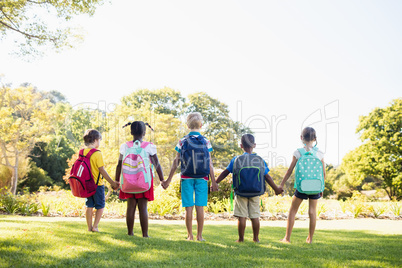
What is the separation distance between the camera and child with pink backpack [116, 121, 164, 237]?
414 cm

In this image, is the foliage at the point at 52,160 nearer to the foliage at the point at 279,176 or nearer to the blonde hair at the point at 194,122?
the foliage at the point at 279,176

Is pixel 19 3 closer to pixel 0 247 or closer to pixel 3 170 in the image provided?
pixel 0 247

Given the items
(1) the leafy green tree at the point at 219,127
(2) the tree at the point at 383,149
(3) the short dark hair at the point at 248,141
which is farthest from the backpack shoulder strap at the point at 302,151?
(2) the tree at the point at 383,149

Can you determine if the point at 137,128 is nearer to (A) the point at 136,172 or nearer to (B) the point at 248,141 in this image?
(A) the point at 136,172

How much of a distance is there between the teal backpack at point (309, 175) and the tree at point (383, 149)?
25632 millimetres

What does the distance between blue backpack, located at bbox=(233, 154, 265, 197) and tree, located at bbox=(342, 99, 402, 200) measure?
26129 millimetres

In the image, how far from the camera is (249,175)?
4336 millimetres

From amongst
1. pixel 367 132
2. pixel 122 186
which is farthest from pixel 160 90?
pixel 122 186

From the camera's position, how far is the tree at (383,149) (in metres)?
26.2

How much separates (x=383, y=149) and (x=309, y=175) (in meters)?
26.7

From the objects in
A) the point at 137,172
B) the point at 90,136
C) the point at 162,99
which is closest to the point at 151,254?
the point at 137,172

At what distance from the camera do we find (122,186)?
13.7ft

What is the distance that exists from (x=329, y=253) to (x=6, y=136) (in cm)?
2167

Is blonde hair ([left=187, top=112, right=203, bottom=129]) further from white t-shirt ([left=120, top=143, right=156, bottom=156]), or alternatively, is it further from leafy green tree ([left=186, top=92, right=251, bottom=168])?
leafy green tree ([left=186, top=92, right=251, bottom=168])
